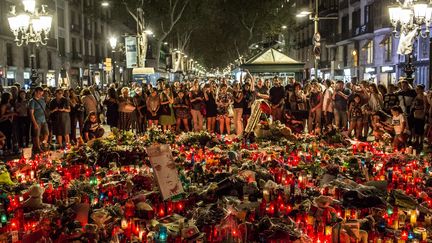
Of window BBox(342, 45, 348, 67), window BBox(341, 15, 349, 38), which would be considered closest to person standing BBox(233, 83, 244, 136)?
window BBox(341, 15, 349, 38)

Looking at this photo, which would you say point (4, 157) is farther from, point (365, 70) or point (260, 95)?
point (365, 70)

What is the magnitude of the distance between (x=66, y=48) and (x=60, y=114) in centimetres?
4170

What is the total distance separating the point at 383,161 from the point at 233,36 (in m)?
55.1

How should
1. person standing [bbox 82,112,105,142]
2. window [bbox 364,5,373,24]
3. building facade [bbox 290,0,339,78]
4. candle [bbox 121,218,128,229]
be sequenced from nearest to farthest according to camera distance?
candle [bbox 121,218,128,229] < person standing [bbox 82,112,105,142] < window [bbox 364,5,373,24] < building facade [bbox 290,0,339,78]

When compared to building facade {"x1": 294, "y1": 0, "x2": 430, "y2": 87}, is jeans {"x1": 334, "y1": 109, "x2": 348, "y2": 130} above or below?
below

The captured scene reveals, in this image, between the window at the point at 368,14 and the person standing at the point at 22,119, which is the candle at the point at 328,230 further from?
the window at the point at 368,14

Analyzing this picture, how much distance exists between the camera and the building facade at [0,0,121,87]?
38500 mm

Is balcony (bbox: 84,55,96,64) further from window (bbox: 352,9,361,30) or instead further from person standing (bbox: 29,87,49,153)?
person standing (bbox: 29,87,49,153)

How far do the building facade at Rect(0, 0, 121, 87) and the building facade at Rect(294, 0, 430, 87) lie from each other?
73.0 feet

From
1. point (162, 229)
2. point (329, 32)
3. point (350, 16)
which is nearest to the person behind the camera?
point (162, 229)

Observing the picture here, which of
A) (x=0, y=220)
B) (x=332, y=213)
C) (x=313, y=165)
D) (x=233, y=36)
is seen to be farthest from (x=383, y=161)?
(x=233, y=36)

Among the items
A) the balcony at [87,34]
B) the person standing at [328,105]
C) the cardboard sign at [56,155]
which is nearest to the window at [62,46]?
the balcony at [87,34]

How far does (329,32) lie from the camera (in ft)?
177

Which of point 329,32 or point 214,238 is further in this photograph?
point 329,32
